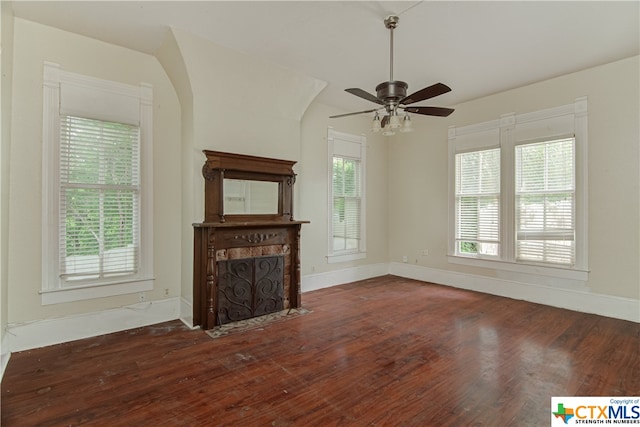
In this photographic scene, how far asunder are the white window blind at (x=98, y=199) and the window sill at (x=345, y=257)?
301 cm

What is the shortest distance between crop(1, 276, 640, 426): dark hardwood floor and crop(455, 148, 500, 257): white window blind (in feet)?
4.83

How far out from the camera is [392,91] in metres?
2.79

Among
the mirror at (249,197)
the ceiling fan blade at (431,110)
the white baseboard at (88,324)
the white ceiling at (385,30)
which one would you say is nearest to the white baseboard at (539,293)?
the white ceiling at (385,30)

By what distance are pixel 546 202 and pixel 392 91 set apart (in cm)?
318

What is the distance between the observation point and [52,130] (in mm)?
3104

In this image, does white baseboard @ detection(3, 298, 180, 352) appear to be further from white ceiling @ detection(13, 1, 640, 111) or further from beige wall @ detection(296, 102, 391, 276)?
white ceiling @ detection(13, 1, 640, 111)

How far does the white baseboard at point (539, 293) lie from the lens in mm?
3834

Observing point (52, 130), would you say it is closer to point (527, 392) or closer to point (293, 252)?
point (293, 252)

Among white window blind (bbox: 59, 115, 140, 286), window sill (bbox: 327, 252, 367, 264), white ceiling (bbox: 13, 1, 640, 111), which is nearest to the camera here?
white ceiling (bbox: 13, 1, 640, 111)

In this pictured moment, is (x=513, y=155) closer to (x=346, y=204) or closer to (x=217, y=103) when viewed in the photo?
(x=346, y=204)

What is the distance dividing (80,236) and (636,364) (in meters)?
5.45

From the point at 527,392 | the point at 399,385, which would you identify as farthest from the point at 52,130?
the point at 527,392

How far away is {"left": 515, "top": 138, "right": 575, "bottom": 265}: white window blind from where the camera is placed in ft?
13.9

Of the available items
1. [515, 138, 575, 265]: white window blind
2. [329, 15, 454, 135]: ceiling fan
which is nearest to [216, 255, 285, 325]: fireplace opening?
[329, 15, 454, 135]: ceiling fan
